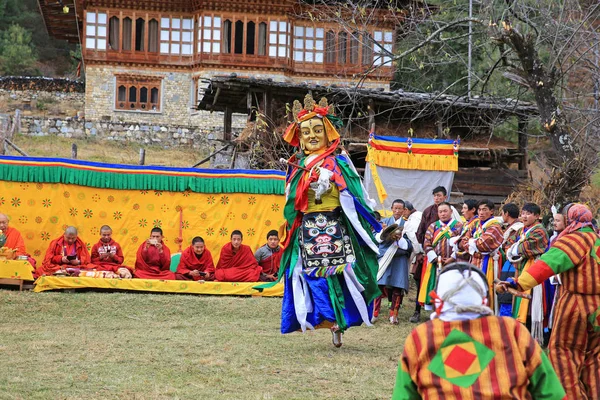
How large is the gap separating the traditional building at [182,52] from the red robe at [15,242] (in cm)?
2335

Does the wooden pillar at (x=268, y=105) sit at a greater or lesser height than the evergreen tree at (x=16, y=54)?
lesser

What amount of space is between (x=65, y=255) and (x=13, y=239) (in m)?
0.82

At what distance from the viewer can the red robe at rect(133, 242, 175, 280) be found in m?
13.8

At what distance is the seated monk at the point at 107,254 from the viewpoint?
1377 cm

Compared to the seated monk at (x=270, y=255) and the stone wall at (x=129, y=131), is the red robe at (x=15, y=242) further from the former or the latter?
the stone wall at (x=129, y=131)

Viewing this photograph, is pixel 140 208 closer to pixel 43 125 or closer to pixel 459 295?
pixel 459 295

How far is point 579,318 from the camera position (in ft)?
20.4

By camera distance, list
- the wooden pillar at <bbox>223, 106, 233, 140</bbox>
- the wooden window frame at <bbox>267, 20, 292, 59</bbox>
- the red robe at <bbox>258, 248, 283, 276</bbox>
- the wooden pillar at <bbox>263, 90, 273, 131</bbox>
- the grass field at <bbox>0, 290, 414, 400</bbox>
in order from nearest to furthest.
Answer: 1. the grass field at <bbox>0, 290, 414, 400</bbox>
2. the red robe at <bbox>258, 248, 283, 276</bbox>
3. the wooden pillar at <bbox>263, 90, 273, 131</bbox>
4. the wooden pillar at <bbox>223, 106, 233, 140</bbox>
5. the wooden window frame at <bbox>267, 20, 292, 59</bbox>

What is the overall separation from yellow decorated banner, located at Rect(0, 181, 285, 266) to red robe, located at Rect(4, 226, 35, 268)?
2.05 feet

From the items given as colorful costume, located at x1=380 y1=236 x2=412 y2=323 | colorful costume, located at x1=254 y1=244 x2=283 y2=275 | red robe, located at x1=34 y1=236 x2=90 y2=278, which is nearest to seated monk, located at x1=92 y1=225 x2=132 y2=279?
red robe, located at x1=34 y1=236 x2=90 y2=278

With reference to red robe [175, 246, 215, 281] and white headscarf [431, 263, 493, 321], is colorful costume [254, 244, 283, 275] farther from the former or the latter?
white headscarf [431, 263, 493, 321]

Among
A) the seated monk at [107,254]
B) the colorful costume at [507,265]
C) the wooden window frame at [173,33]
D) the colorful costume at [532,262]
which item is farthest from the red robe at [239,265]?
the wooden window frame at [173,33]

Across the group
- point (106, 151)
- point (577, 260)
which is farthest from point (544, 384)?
point (106, 151)

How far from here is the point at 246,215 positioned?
591 inches
